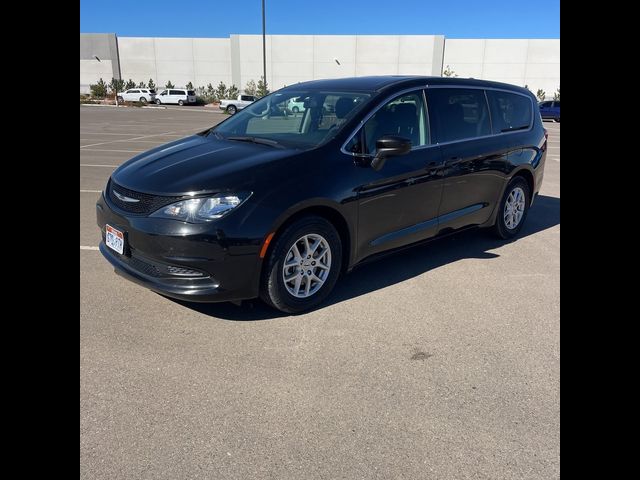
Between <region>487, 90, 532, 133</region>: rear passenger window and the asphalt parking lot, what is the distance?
73.3 inches

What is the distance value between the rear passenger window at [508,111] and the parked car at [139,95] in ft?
166

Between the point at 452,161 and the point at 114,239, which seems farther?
the point at 452,161

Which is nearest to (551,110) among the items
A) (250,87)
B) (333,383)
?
(250,87)

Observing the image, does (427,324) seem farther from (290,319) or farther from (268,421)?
(268,421)

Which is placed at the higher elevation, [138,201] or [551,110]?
[551,110]

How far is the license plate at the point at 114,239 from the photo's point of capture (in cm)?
357

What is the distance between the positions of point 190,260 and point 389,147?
1744 millimetres

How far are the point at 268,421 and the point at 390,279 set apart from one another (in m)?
2.28

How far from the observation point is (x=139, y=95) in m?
51.2

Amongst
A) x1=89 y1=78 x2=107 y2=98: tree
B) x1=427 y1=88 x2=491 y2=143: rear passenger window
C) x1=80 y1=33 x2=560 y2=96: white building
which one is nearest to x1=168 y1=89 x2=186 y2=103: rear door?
x1=80 y1=33 x2=560 y2=96: white building

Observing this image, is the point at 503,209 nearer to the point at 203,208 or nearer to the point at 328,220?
the point at 328,220

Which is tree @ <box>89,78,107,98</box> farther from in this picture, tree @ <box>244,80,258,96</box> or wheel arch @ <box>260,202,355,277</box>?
wheel arch @ <box>260,202,355,277</box>
